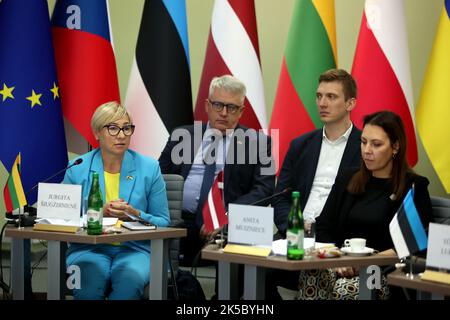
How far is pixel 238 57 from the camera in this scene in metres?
5.17

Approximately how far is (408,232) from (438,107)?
2150mm

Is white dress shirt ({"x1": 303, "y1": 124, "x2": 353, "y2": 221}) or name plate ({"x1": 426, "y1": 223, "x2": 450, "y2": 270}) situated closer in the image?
name plate ({"x1": 426, "y1": 223, "x2": 450, "y2": 270})

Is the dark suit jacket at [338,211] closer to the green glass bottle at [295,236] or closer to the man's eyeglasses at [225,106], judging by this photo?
the green glass bottle at [295,236]

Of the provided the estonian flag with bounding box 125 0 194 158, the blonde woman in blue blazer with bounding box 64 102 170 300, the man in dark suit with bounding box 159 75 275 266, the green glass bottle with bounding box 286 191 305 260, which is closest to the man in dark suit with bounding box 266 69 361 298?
the man in dark suit with bounding box 159 75 275 266

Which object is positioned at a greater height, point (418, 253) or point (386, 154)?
point (386, 154)

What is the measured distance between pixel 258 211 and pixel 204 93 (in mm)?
2270

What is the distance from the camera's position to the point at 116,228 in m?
3.54

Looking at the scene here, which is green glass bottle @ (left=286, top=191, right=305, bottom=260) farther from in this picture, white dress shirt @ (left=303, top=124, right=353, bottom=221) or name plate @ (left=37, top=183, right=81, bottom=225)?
white dress shirt @ (left=303, top=124, right=353, bottom=221)

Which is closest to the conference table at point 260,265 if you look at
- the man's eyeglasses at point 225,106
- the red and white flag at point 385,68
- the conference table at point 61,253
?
the conference table at point 61,253

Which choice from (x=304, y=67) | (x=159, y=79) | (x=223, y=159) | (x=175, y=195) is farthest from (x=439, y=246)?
(x=159, y=79)

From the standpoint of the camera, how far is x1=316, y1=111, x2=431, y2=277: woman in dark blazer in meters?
3.60

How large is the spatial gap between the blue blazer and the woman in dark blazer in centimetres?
89
